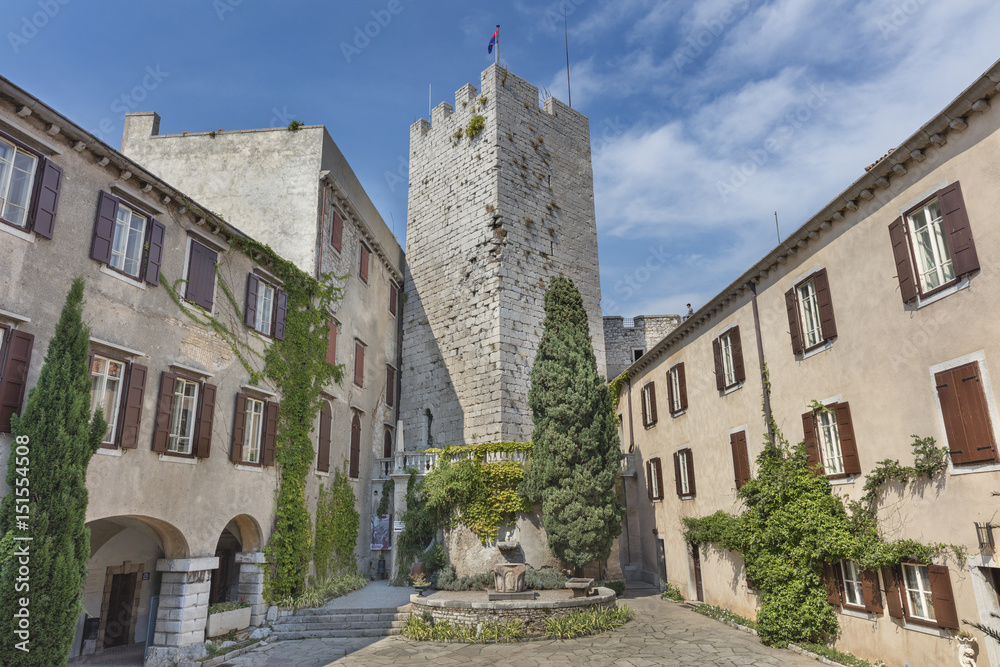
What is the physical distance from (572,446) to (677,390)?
12.6 ft

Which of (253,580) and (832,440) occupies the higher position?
(832,440)

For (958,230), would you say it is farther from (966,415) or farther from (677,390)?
(677,390)

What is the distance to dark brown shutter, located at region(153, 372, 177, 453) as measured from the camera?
1162 centimetres

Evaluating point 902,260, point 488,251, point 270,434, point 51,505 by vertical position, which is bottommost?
point 51,505

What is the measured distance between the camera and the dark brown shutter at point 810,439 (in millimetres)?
11508

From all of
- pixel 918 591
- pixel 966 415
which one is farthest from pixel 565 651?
pixel 966 415

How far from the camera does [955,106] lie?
28.4 feet

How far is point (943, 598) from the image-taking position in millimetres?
8680

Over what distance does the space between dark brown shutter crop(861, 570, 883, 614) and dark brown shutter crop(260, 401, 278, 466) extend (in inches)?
485

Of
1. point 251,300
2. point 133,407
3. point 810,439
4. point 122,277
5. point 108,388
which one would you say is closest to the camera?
point 108,388

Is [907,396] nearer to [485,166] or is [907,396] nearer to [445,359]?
[445,359]

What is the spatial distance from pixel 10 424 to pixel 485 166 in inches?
705

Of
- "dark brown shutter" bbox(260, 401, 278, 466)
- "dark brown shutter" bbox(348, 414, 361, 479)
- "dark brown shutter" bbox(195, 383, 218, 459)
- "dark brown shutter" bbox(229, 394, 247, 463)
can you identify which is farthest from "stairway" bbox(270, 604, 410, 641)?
"dark brown shutter" bbox(348, 414, 361, 479)

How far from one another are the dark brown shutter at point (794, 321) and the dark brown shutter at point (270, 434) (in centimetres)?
1177
